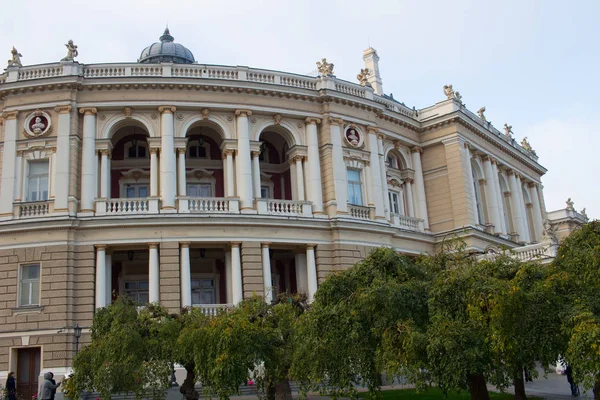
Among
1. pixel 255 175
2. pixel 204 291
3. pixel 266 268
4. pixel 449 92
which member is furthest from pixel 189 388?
pixel 449 92

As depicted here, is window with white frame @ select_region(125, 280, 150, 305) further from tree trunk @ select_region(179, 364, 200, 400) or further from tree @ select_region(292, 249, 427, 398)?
tree @ select_region(292, 249, 427, 398)

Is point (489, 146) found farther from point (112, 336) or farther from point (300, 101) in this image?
point (112, 336)

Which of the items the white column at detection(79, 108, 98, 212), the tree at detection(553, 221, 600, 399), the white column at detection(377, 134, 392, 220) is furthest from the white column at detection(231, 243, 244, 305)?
the tree at detection(553, 221, 600, 399)

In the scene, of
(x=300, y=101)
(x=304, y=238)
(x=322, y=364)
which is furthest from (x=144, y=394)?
(x=300, y=101)

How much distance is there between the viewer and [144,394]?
18938mm

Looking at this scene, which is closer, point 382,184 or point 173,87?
point 173,87

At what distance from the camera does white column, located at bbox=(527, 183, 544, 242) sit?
51.9 m

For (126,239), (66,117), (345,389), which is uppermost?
(66,117)

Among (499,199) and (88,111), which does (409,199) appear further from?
(88,111)

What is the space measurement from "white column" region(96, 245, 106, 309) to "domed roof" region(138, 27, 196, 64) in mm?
20142

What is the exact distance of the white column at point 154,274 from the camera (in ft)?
98.5

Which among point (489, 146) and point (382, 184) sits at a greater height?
point (489, 146)

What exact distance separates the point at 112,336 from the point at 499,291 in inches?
439

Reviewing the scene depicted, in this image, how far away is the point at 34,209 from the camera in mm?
30922
